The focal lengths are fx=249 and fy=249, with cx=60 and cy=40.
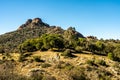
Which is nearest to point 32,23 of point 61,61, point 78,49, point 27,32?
point 27,32

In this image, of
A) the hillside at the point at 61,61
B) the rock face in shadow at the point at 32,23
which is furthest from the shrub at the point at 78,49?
the rock face in shadow at the point at 32,23

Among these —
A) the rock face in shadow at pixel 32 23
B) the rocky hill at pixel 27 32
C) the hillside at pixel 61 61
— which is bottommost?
the hillside at pixel 61 61

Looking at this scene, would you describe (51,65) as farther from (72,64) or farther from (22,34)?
(22,34)

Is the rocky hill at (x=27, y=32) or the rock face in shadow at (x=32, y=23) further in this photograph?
the rock face in shadow at (x=32, y=23)

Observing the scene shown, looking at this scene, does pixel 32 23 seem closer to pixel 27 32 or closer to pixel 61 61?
pixel 27 32

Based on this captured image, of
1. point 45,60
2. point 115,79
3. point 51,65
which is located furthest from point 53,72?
point 115,79

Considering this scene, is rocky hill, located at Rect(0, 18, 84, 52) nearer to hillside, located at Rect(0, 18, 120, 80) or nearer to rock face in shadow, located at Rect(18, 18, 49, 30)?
rock face in shadow, located at Rect(18, 18, 49, 30)

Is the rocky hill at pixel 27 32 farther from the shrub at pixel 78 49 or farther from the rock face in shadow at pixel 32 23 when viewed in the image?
the shrub at pixel 78 49

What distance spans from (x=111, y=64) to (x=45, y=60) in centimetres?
1996

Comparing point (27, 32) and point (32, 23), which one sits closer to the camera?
point (27, 32)

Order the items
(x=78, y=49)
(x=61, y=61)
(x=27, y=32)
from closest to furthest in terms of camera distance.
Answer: (x=61, y=61) → (x=78, y=49) → (x=27, y=32)

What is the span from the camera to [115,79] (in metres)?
63.7

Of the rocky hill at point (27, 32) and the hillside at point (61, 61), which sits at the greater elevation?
the rocky hill at point (27, 32)

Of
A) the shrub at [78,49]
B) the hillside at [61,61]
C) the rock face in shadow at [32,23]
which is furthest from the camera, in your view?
the rock face in shadow at [32,23]
